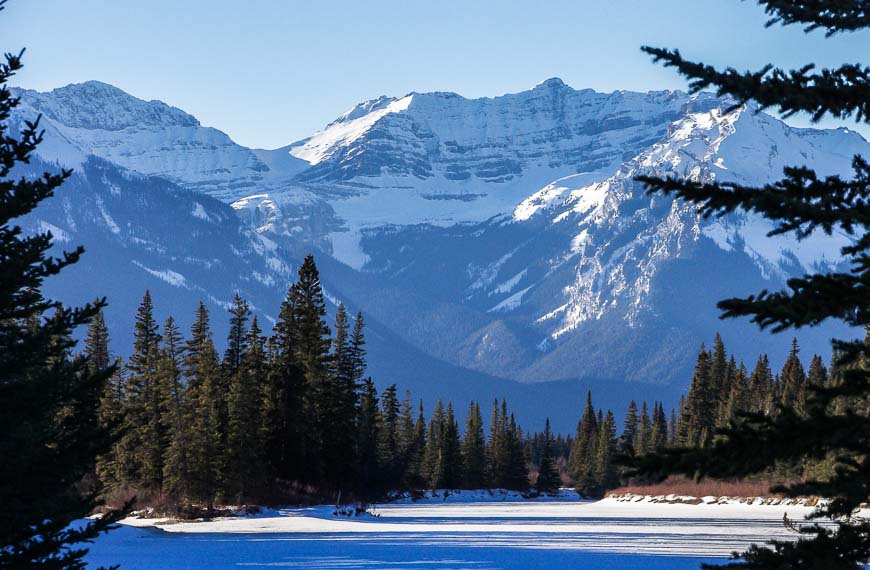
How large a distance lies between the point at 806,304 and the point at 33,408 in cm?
1386

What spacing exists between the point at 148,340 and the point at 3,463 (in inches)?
2743

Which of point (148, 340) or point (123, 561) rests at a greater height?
point (148, 340)

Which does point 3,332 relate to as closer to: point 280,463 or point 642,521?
point 642,521

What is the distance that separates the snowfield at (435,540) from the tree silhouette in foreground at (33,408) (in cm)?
1199

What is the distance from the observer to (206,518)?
182ft

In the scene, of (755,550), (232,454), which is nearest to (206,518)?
(232,454)

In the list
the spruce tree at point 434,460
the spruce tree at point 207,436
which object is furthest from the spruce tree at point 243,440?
the spruce tree at point 434,460

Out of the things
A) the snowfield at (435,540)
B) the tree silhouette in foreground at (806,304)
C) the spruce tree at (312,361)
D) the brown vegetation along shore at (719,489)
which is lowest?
the snowfield at (435,540)

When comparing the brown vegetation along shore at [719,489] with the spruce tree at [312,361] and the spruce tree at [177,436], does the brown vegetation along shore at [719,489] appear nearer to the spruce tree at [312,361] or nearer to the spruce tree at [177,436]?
the spruce tree at [312,361]

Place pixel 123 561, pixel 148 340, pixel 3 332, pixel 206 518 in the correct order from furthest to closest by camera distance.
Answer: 1. pixel 148 340
2. pixel 206 518
3. pixel 123 561
4. pixel 3 332

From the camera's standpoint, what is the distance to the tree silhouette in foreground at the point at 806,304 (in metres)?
7.40

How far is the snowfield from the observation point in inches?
1223

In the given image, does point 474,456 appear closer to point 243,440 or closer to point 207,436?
point 243,440

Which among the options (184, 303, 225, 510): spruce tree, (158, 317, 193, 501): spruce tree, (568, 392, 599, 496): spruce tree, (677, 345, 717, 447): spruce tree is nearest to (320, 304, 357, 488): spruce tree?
(184, 303, 225, 510): spruce tree
